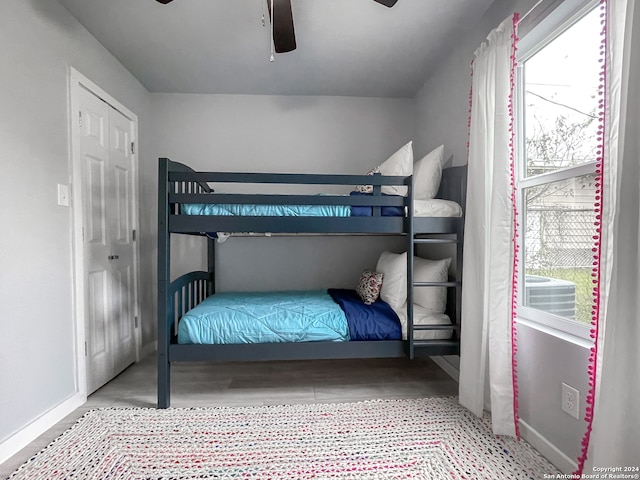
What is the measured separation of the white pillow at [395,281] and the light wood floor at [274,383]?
0.60 m

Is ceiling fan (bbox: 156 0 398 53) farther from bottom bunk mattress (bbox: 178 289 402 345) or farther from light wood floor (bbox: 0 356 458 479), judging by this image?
light wood floor (bbox: 0 356 458 479)

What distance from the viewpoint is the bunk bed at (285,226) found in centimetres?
188

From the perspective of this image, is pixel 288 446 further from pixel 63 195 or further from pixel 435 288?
pixel 63 195

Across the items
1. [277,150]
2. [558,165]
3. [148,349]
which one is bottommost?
[148,349]

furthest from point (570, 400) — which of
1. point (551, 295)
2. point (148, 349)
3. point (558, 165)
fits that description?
point (148, 349)

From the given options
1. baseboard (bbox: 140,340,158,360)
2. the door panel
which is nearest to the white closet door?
the door panel

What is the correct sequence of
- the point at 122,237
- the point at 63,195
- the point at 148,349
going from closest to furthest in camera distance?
the point at 63,195 < the point at 122,237 < the point at 148,349

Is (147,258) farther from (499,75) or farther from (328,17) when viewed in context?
(499,75)

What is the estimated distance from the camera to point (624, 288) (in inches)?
38.0

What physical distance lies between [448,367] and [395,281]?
0.82 m

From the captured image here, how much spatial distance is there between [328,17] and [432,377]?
8.37 feet

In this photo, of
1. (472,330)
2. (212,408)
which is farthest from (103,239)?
(472,330)

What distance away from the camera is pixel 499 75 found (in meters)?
1.61

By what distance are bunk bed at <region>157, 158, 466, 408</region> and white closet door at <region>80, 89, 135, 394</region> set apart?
2.08ft
